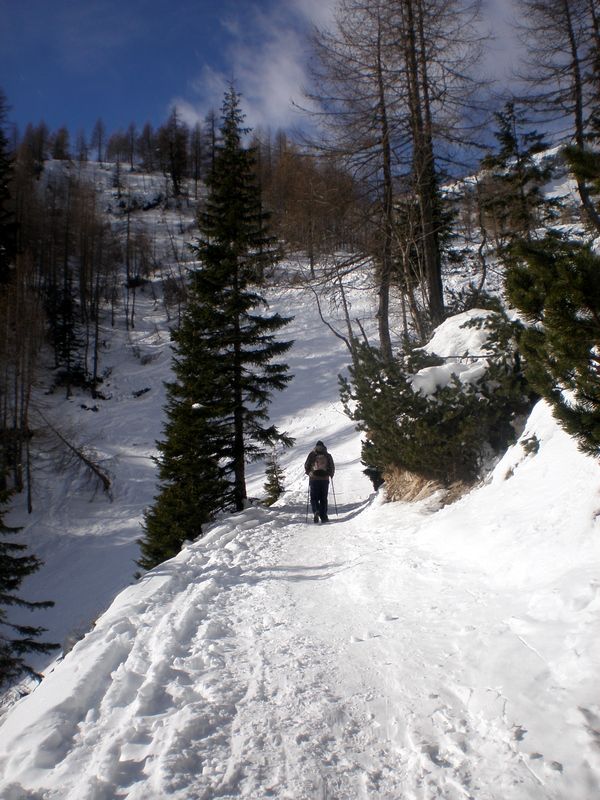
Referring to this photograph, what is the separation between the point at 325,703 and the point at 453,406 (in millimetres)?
5546

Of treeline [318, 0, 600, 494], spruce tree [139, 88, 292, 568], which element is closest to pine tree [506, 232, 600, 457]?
treeline [318, 0, 600, 494]

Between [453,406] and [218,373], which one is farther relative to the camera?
[218,373]

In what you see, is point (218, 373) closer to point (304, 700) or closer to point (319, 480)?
point (319, 480)

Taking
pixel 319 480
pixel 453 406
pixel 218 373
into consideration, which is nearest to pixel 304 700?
pixel 453 406

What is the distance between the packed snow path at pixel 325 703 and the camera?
2.34 m

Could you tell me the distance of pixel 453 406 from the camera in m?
7.68

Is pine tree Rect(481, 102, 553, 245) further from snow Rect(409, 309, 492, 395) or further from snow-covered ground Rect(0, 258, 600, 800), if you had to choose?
snow-covered ground Rect(0, 258, 600, 800)

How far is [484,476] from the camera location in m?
7.38

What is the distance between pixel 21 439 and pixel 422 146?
71.1 feet

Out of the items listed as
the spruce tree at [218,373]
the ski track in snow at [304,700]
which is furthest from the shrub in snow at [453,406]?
the spruce tree at [218,373]

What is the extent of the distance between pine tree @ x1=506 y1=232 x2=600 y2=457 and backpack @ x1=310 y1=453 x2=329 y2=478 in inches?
277

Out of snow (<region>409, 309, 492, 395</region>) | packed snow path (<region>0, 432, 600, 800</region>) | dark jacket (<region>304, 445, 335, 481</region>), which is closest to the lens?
packed snow path (<region>0, 432, 600, 800</region>)

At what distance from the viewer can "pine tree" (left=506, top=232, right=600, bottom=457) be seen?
292 centimetres

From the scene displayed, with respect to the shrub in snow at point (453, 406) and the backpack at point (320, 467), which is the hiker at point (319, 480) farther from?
the shrub in snow at point (453, 406)
